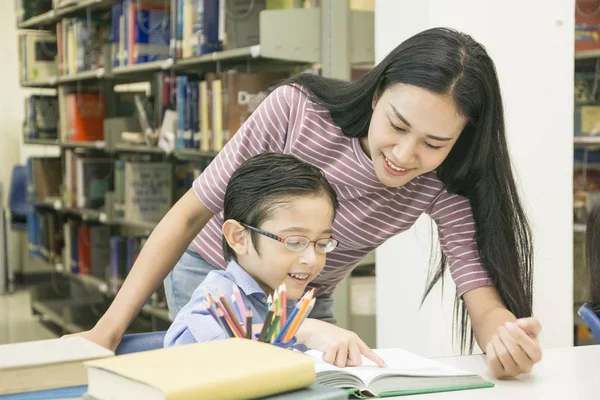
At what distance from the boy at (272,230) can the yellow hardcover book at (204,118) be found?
1.83m

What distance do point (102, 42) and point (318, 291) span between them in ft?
9.39

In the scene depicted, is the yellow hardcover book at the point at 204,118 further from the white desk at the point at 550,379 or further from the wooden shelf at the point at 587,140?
the white desk at the point at 550,379

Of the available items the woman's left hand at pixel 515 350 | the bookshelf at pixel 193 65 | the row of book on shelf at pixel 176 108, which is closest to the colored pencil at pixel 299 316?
the woman's left hand at pixel 515 350

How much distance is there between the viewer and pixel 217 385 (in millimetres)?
763

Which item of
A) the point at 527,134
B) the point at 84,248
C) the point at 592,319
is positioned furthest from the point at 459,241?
the point at 84,248

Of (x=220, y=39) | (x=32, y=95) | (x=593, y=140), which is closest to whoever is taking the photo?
(x=220, y=39)

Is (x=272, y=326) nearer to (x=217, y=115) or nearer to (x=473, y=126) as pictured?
(x=473, y=126)

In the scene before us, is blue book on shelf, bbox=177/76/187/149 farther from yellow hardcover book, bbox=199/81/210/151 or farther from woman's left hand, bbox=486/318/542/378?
woman's left hand, bbox=486/318/542/378

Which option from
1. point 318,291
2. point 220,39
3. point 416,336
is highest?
point 220,39

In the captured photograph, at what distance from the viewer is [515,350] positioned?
3.63 ft

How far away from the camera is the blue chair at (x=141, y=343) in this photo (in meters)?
1.30

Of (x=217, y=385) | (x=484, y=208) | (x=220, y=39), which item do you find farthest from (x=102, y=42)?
(x=217, y=385)

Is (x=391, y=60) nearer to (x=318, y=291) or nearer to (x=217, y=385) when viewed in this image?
(x=318, y=291)

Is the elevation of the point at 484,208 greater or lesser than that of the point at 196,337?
greater
